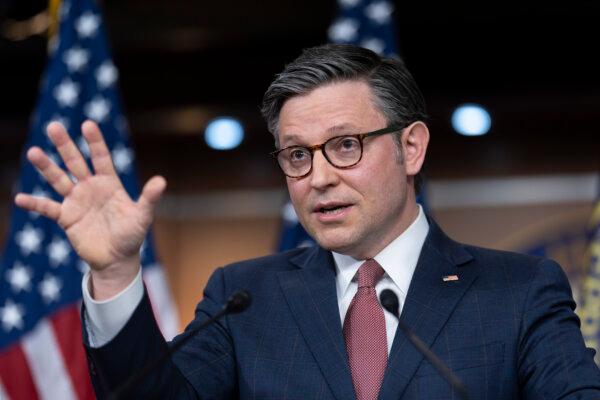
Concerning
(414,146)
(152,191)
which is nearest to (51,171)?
(152,191)

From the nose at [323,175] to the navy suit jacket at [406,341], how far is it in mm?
220

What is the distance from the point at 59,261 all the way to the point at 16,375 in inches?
16.4

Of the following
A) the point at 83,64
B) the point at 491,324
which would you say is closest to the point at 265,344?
the point at 491,324

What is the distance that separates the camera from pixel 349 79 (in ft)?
6.45

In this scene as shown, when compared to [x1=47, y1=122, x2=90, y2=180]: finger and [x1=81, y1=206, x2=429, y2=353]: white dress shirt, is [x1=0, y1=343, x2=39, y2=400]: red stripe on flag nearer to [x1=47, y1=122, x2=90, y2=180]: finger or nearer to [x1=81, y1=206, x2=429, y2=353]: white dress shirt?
[x1=81, y1=206, x2=429, y2=353]: white dress shirt

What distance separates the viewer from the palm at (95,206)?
1557 millimetres

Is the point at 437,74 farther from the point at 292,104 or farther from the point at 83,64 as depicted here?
the point at 292,104

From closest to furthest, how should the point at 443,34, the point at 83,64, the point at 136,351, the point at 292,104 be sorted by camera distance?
the point at 136,351 → the point at 292,104 → the point at 83,64 → the point at 443,34

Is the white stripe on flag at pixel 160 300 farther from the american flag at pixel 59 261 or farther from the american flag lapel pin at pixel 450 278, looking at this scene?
the american flag lapel pin at pixel 450 278

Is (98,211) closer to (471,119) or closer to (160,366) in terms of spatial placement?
(160,366)

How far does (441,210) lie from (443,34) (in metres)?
1.15

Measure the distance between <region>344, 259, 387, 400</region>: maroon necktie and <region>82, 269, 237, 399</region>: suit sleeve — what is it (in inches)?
10.3

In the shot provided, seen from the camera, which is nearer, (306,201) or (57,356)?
(306,201)

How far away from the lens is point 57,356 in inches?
124
